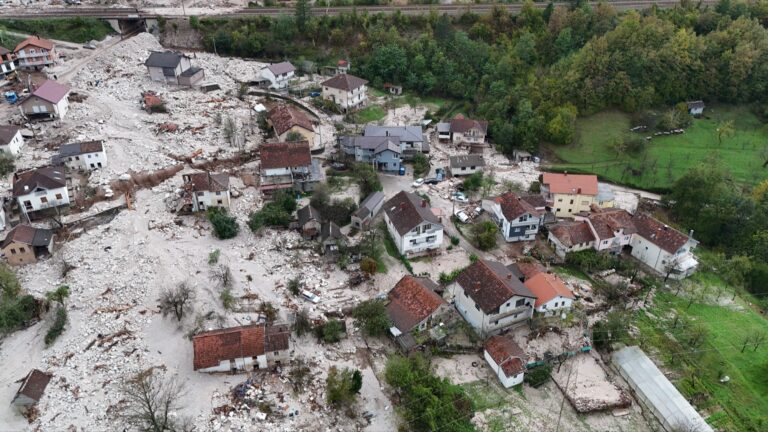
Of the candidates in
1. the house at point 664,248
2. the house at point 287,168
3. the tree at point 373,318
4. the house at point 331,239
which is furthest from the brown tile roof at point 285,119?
the house at point 664,248

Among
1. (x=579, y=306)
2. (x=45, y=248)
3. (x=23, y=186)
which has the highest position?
(x=23, y=186)

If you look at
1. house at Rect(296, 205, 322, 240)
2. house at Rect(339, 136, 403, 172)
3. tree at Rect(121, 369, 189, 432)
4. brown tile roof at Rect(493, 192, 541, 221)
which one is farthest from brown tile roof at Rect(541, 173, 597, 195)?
tree at Rect(121, 369, 189, 432)

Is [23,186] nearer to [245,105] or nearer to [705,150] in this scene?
[245,105]

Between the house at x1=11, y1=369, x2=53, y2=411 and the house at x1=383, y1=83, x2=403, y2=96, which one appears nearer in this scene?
the house at x1=11, y1=369, x2=53, y2=411

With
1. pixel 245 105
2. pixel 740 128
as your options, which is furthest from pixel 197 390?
pixel 740 128

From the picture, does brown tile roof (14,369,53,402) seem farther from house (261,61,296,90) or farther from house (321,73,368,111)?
house (261,61,296,90)

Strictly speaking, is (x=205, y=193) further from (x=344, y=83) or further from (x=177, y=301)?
(x=344, y=83)
